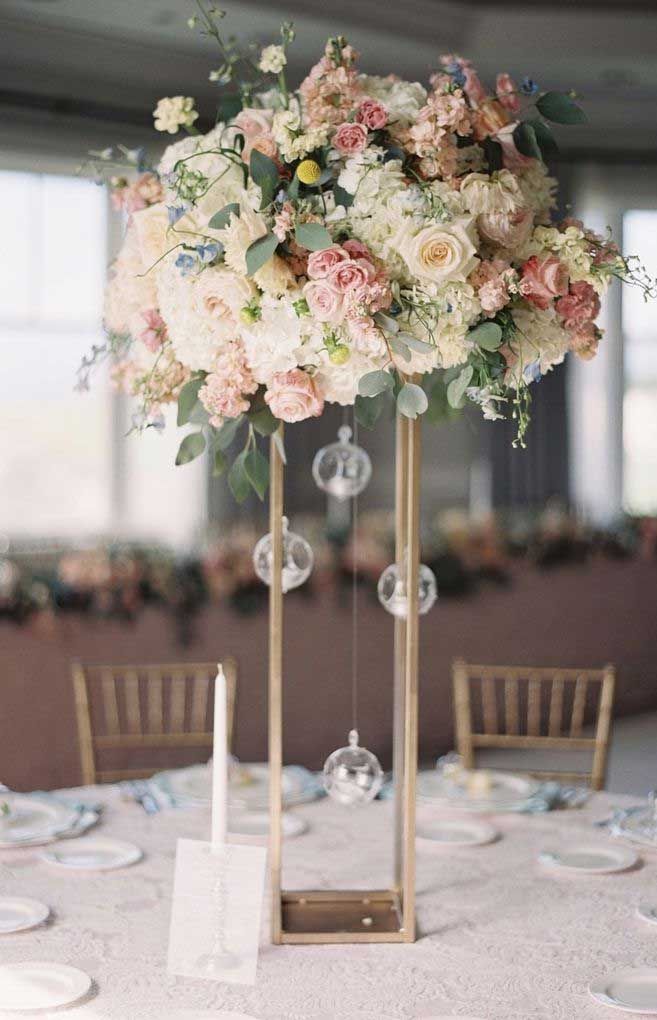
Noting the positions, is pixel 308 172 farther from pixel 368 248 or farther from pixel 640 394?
pixel 640 394

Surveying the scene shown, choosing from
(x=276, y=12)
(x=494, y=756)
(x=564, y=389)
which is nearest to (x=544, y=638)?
(x=494, y=756)

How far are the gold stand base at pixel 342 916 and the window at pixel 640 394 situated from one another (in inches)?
303

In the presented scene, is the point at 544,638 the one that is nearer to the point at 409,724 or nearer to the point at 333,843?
the point at 333,843

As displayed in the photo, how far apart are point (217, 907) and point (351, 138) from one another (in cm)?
101

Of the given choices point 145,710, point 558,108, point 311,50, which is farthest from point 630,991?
point 311,50

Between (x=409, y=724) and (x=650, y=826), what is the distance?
739mm

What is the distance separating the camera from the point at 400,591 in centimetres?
202

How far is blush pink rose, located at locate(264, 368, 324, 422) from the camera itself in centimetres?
177

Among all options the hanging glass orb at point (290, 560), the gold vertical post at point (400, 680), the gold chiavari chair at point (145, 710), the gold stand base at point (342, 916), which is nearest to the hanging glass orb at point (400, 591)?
the gold vertical post at point (400, 680)

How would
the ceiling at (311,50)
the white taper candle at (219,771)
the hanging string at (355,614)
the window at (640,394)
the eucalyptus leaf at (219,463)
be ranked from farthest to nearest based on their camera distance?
the window at (640,394), the ceiling at (311,50), the hanging string at (355,614), the eucalyptus leaf at (219,463), the white taper candle at (219,771)

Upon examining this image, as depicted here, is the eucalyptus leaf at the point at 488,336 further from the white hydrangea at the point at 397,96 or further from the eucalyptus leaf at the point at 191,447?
the eucalyptus leaf at the point at 191,447

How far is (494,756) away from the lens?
5949 mm

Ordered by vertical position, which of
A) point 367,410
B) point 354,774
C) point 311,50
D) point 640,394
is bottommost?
point 354,774

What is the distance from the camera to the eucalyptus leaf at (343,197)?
1730 mm
